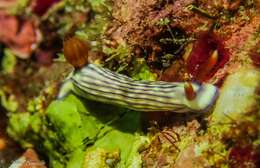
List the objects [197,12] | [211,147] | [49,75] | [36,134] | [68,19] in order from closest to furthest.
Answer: [211,147]
[197,12]
[36,134]
[49,75]
[68,19]

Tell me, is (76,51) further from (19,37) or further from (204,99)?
(19,37)

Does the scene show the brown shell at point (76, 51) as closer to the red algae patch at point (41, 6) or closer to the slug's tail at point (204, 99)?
the slug's tail at point (204, 99)

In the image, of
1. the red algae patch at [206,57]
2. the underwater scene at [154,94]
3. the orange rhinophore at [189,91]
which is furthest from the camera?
the red algae patch at [206,57]

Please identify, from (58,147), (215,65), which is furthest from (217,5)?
(58,147)

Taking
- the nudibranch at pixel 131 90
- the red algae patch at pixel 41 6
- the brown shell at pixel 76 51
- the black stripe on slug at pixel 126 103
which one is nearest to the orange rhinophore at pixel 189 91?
the nudibranch at pixel 131 90

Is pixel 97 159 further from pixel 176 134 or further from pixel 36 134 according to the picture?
pixel 36 134

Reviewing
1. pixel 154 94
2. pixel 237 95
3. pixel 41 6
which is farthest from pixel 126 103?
pixel 41 6

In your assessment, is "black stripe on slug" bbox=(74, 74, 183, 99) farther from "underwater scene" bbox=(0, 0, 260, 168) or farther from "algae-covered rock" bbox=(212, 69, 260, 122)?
"algae-covered rock" bbox=(212, 69, 260, 122)
